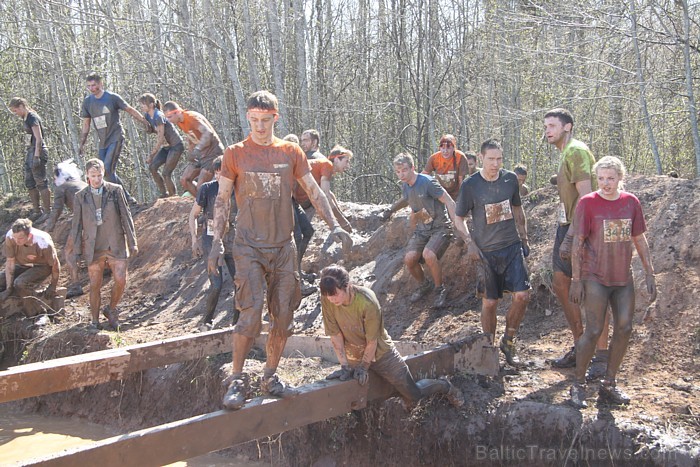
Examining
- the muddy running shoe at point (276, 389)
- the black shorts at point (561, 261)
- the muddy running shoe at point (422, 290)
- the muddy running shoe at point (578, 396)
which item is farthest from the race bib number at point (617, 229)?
the muddy running shoe at point (422, 290)

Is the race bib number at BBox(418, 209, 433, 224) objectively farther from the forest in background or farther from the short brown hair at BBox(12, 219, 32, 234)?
the short brown hair at BBox(12, 219, 32, 234)

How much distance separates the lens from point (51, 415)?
884 centimetres

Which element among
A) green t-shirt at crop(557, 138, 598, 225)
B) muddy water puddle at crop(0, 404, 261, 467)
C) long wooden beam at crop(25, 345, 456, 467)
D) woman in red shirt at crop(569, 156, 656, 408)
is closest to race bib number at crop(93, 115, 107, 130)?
muddy water puddle at crop(0, 404, 261, 467)

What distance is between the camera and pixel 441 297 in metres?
8.34

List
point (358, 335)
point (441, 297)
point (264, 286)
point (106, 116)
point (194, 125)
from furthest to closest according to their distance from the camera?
point (106, 116) < point (194, 125) < point (441, 297) < point (358, 335) < point (264, 286)

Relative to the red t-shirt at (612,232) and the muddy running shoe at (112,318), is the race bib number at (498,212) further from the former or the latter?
the muddy running shoe at (112,318)

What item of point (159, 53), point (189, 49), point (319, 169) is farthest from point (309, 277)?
point (189, 49)

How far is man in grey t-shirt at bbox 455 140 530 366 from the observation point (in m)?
6.24

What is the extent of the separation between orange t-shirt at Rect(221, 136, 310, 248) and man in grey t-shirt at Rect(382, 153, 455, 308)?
2.95 m

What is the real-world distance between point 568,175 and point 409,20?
11.6m

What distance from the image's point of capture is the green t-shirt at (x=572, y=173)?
591 cm

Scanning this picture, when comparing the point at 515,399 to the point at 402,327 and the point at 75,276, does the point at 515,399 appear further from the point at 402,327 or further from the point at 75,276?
the point at 75,276

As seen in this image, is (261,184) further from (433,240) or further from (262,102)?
(433,240)

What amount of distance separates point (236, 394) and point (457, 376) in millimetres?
2260
